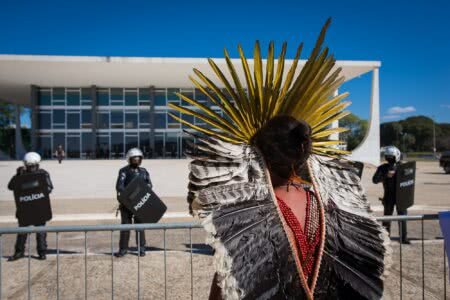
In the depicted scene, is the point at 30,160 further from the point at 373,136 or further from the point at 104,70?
the point at 373,136

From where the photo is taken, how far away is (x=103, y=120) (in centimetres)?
3462

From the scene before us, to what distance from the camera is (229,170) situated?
114 centimetres

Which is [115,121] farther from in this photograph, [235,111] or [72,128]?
[235,111]

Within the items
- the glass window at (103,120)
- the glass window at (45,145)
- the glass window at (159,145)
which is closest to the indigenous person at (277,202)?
the glass window at (159,145)

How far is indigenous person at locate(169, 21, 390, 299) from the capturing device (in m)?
1.05

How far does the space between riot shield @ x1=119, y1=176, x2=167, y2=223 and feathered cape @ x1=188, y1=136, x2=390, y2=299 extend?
4.52 meters

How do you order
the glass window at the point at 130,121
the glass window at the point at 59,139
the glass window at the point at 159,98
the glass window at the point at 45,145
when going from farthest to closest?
1. the glass window at the point at 159,98
2. the glass window at the point at 130,121
3. the glass window at the point at 59,139
4. the glass window at the point at 45,145

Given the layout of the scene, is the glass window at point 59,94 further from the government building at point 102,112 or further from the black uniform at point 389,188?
the black uniform at point 389,188

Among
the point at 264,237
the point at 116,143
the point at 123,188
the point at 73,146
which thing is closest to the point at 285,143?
the point at 264,237

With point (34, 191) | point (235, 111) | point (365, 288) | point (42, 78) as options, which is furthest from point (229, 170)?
point (42, 78)

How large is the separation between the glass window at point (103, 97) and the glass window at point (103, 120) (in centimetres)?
101

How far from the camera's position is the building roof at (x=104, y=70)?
26.6 m

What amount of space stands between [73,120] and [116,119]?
4.03 m

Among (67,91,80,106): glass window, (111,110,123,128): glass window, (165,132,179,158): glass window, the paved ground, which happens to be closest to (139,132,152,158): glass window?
(165,132,179,158): glass window
